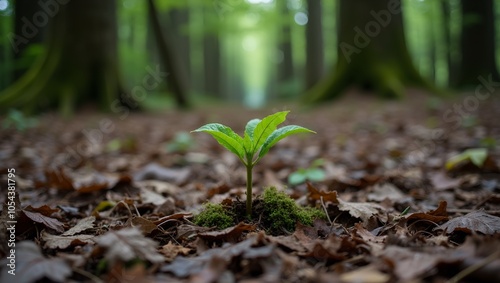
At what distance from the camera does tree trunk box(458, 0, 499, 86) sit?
8250 mm

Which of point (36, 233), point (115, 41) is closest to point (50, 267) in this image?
point (36, 233)

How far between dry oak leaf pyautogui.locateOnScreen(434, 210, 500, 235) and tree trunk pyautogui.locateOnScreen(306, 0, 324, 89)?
9817 millimetres

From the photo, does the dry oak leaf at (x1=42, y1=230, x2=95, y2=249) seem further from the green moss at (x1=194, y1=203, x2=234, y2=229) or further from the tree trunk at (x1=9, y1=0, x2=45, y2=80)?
the tree trunk at (x1=9, y1=0, x2=45, y2=80)

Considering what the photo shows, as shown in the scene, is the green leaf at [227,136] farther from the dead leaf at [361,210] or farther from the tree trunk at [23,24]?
the tree trunk at [23,24]

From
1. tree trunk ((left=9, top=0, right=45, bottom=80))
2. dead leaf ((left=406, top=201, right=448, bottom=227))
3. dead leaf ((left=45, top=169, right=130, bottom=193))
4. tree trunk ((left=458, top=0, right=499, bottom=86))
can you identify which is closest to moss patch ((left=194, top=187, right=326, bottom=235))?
dead leaf ((left=406, top=201, right=448, bottom=227))

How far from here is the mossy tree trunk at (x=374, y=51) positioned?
22.2 ft

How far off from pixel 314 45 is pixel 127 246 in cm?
1101

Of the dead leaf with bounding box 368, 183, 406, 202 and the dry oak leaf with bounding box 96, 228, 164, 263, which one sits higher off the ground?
the dry oak leaf with bounding box 96, 228, 164, 263

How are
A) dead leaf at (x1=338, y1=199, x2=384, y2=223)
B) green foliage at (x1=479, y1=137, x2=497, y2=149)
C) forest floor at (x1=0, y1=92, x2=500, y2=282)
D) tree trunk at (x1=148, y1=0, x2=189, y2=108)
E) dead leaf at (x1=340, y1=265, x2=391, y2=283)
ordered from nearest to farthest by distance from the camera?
1. dead leaf at (x1=340, y1=265, x2=391, y2=283)
2. forest floor at (x1=0, y1=92, x2=500, y2=282)
3. dead leaf at (x1=338, y1=199, x2=384, y2=223)
4. green foliage at (x1=479, y1=137, x2=497, y2=149)
5. tree trunk at (x1=148, y1=0, x2=189, y2=108)

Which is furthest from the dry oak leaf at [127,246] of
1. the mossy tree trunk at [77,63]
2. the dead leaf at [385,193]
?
the mossy tree trunk at [77,63]

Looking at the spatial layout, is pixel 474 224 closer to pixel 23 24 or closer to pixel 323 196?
pixel 323 196

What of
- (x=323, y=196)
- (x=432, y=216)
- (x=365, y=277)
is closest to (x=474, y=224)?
(x=432, y=216)

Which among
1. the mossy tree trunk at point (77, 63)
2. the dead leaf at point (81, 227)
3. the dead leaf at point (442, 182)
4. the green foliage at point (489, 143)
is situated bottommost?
the dead leaf at point (442, 182)

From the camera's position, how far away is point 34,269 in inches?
35.9
